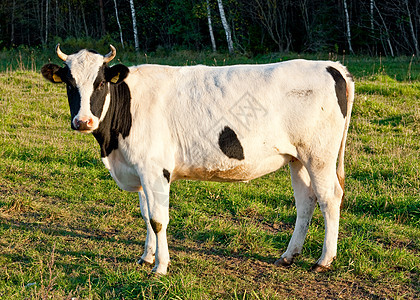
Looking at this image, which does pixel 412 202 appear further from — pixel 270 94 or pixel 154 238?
pixel 154 238

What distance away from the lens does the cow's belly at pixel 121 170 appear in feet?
16.6

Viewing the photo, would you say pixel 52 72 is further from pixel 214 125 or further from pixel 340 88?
pixel 340 88

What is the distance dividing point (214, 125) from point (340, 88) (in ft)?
4.60

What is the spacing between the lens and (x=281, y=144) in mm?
5055

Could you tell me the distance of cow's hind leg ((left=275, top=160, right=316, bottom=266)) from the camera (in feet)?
17.7

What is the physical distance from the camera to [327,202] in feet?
17.0

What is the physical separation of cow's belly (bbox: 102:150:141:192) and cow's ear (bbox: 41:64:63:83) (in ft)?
3.20

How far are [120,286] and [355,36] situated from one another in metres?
25.0

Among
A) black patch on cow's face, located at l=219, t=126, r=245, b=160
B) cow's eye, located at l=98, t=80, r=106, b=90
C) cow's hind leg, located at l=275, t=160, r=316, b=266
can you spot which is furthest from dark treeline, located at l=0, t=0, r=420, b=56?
cow's eye, located at l=98, t=80, r=106, b=90

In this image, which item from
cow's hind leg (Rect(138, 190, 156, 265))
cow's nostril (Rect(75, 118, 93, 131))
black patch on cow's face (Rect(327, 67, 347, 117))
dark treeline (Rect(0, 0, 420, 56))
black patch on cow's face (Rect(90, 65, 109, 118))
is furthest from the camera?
dark treeline (Rect(0, 0, 420, 56))

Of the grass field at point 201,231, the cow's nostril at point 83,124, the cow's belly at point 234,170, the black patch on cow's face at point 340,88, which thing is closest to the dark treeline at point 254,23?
the grass field at point 201,231

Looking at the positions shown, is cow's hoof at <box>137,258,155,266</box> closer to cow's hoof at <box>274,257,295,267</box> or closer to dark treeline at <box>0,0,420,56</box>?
cow's hoof at <box>274,257,295,267</box>

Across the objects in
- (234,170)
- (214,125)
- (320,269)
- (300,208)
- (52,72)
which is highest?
(52,72)

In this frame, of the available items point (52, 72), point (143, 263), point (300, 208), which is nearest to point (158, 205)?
point (143, 263)
